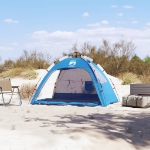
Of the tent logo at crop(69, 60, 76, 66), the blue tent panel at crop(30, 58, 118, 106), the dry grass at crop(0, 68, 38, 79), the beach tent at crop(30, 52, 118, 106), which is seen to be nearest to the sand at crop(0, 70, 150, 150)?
the blue tent panel at crop(30, 58, 118, 106)

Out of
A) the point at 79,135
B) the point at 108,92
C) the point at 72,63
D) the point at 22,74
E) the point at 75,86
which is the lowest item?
the point at 79,135

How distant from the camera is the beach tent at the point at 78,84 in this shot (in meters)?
10.2

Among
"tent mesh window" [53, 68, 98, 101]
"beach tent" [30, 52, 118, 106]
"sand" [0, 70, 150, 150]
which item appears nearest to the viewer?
"sand" [0, 70, 150, 150]

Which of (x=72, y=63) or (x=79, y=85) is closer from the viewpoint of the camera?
(x=72, y=63)

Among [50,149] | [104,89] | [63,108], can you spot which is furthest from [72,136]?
[104,89]

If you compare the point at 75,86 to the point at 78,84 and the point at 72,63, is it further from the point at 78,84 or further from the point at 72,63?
the point at 72,63

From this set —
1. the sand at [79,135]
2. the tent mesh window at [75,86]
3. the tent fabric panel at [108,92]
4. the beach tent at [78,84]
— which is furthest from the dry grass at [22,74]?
the sand at [79,135]

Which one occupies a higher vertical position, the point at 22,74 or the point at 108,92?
the point at 22,74

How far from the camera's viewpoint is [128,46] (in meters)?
21.7

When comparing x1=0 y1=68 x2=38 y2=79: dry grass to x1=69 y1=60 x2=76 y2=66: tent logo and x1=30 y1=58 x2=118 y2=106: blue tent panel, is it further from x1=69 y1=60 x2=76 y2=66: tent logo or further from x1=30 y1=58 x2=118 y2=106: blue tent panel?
x1=69 y1=60 x2=76 y2=66: tent logo

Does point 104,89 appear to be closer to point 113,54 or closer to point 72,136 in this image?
point 72,136

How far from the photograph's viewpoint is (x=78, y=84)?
1154cm

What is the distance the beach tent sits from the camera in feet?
33.4

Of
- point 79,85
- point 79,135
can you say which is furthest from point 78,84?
point 79,135
